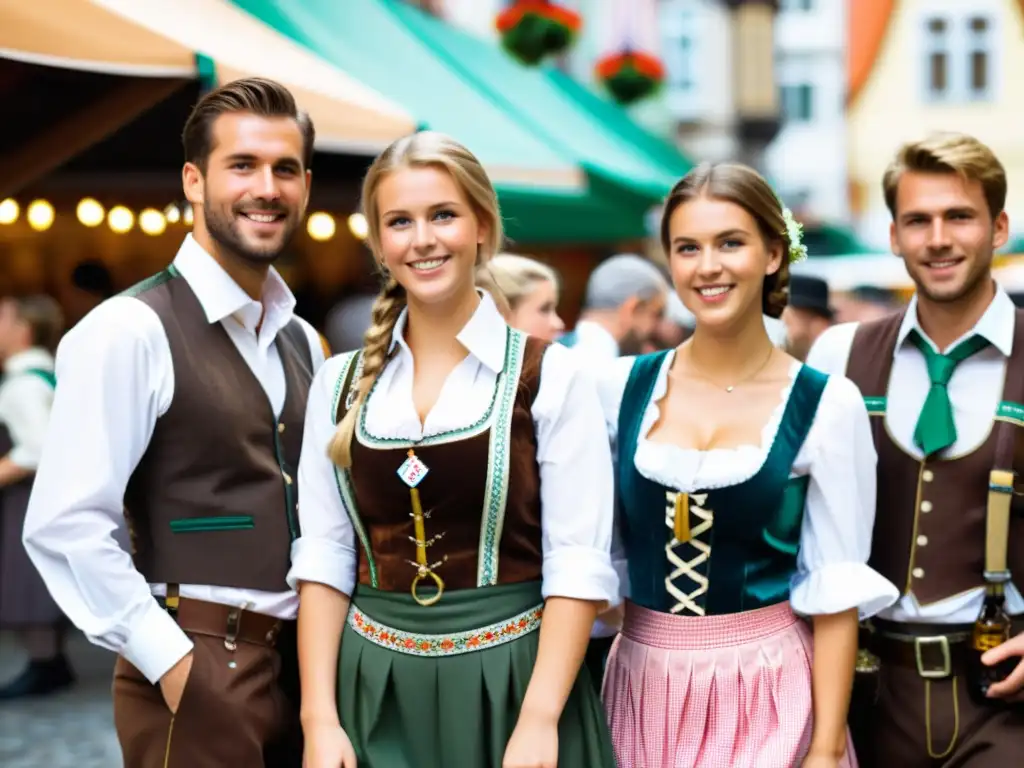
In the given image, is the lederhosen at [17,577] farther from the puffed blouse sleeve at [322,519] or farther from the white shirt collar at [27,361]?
the puffed blouse sleeve at [322,519]

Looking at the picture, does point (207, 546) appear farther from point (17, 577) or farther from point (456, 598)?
point (17, 577)

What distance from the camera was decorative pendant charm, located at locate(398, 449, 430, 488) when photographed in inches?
87.5

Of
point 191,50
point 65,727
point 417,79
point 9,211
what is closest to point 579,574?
point 191,50

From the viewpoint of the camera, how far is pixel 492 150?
8.16 meters

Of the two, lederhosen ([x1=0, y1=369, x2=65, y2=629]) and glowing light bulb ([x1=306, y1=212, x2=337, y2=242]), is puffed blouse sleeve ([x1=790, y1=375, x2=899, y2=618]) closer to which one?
lederhosen ([x1=0, y1=369, x2=65, y2=629])

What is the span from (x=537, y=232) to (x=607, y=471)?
732 cm

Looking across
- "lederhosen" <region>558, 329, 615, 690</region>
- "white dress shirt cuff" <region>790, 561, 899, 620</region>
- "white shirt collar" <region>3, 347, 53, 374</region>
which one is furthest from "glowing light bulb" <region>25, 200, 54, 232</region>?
"white dress shirt cuff" <region>790, 561, 899, 620</region>

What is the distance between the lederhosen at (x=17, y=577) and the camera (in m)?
5.81

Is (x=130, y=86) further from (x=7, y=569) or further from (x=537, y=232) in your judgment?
(x=537, y=232)

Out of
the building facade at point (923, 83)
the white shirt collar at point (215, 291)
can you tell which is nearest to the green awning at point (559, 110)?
the white shirt collar at point (215, 291)

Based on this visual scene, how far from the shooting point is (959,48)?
24.0 m

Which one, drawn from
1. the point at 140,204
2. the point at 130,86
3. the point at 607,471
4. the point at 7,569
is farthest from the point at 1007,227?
the point at 140,204

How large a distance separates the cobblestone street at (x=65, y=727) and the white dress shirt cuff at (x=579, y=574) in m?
3.06

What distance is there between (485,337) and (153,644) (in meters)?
0.82
